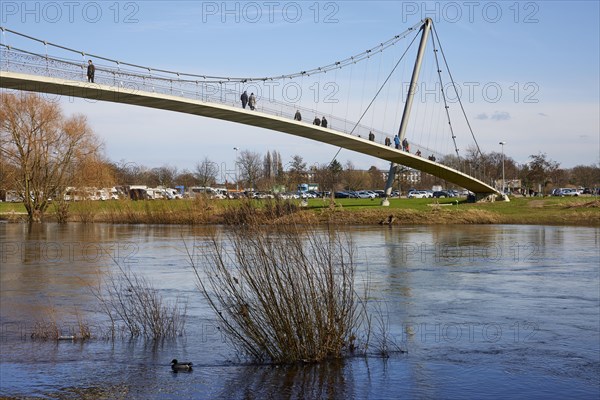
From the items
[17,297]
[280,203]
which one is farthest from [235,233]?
[17,297]

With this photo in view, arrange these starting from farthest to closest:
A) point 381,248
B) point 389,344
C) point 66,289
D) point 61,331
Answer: point 381,248 → point 66,289 → point 61,331 → point 389,344

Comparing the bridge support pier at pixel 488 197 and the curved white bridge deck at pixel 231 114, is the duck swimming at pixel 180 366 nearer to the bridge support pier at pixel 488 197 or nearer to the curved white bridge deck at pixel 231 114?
the curved white bridge deck at pixel 231 114

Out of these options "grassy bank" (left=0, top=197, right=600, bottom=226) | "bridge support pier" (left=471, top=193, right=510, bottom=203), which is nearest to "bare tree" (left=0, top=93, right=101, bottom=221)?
"grassy bank" (left=0, top=197, right=600, bottom=226)

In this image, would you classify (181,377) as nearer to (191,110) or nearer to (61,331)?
(61,331)

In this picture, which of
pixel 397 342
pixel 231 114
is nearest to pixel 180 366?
pixel 397 342

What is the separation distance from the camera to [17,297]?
49.8 ft

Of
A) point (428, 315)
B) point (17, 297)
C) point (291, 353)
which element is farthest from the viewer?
point (17, 297)

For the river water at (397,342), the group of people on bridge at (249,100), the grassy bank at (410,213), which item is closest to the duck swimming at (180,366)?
the river water at (397,342)

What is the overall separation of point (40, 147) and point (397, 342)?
1727 inches

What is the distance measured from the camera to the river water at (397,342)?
28.7ft

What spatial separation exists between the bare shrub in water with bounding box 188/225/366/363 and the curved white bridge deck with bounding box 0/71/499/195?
24691 mm

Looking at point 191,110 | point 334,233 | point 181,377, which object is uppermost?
point 191,110

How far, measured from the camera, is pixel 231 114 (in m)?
44.1

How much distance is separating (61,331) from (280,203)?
16.0ft
